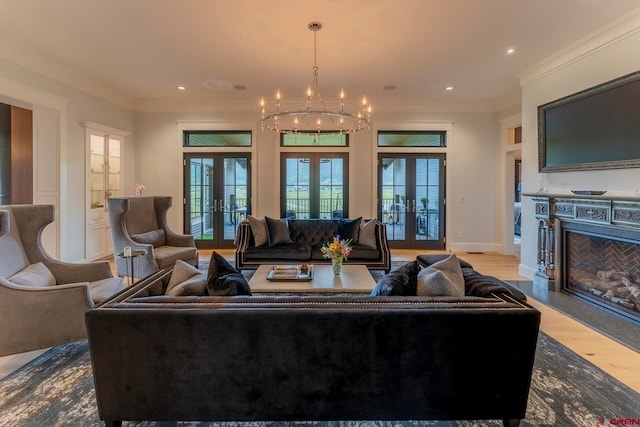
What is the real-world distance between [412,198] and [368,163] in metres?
1.22

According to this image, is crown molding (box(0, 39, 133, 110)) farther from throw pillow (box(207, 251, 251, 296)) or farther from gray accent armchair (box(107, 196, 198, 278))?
throw pillow (box(207, 251, 251, 296))

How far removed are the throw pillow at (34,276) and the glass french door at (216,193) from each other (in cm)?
411

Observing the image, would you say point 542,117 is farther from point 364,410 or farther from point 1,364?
point 1,364

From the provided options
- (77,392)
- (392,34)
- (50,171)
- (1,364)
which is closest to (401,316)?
(77,392)

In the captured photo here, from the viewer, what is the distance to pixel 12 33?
12.7ft

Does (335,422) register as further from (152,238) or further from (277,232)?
(152,238)

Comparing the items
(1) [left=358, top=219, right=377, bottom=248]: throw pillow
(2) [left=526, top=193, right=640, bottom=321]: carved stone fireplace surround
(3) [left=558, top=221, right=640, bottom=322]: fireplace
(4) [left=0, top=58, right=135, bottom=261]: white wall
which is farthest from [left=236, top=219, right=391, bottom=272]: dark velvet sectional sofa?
(4) [left=0, top=58, right=135, bottom=261]: white wall

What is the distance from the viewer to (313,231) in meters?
5.12

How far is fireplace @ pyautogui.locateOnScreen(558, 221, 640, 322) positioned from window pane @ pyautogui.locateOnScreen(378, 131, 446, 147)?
10.6ft

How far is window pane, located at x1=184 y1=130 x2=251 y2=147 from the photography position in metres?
6.93

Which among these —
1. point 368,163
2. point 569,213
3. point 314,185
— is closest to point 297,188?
point 314,185

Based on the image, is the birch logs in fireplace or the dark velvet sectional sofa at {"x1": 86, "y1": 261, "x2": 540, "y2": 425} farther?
the birch logs in fireplace

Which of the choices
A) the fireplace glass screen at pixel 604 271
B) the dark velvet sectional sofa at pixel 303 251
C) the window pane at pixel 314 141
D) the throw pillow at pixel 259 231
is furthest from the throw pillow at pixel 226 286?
the window pane at pixel 314 141

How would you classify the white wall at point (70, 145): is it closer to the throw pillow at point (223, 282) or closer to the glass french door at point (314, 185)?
the glass french door at point (314, 185)
